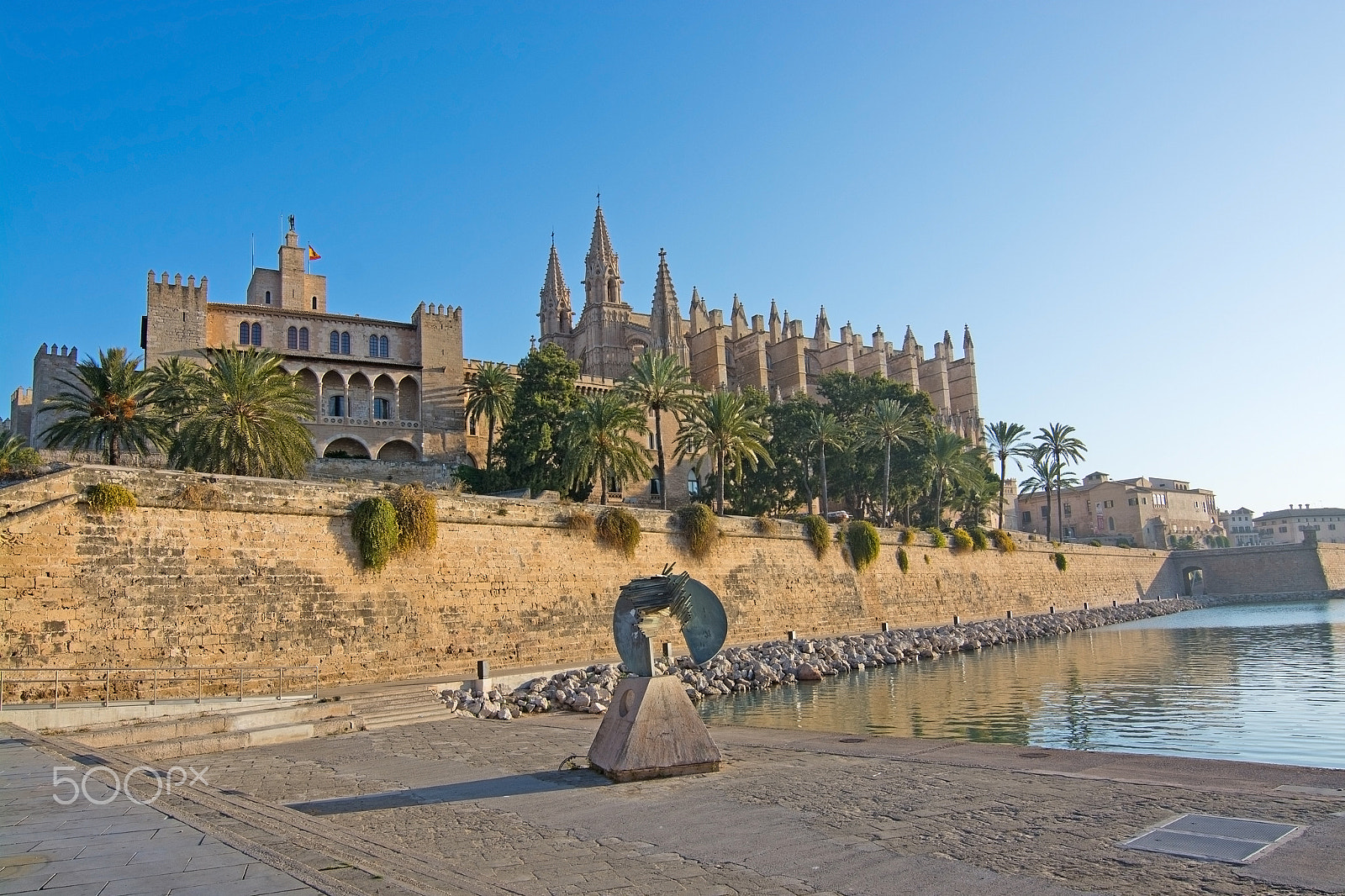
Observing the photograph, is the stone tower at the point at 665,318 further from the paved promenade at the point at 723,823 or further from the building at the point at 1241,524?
the building at the point at 1241,524

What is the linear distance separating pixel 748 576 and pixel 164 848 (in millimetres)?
27119

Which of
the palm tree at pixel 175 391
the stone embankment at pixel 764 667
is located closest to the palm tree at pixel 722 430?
the stone embankment at pixel 764 667

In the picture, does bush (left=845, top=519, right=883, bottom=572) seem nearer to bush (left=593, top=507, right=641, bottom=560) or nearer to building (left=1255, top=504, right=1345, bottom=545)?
bush (left=593, top=507, right=641, bottom=560)

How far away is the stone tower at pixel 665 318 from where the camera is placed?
241 ft

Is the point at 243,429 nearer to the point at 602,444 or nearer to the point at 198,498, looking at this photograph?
the point at 198,498

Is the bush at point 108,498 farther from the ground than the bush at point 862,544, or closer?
farther from the ground

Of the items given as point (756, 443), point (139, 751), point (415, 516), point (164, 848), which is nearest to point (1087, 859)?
point (164, 848)

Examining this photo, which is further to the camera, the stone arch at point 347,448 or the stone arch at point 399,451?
the stone arch at point 399,451

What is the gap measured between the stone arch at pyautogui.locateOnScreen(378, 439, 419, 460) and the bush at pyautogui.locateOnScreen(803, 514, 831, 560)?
25286mm

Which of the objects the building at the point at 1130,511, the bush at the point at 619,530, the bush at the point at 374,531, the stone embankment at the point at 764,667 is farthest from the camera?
the building at the point at 1130,511

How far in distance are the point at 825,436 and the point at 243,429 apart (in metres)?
30.5

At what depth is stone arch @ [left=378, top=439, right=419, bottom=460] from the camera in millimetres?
51062

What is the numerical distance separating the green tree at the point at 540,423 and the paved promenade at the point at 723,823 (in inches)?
1242

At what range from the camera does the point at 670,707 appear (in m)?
9.79
